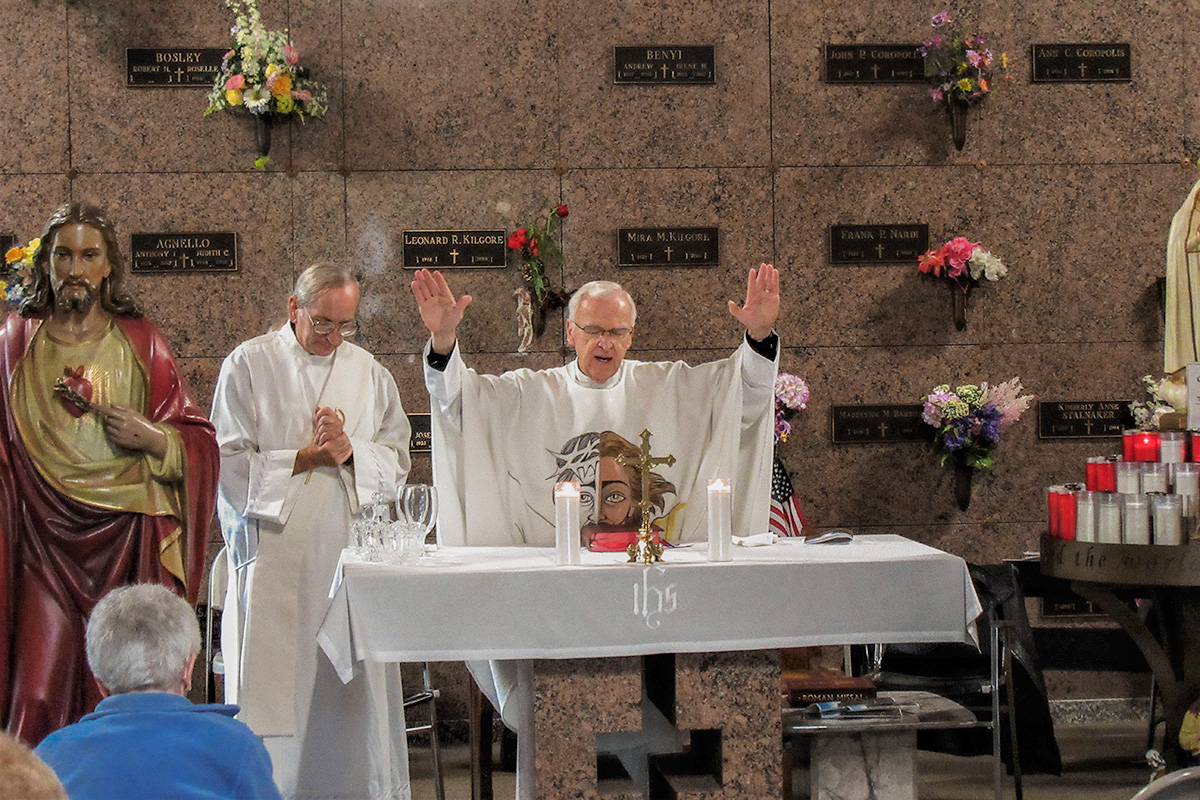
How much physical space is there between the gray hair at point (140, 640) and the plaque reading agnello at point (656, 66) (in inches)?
187

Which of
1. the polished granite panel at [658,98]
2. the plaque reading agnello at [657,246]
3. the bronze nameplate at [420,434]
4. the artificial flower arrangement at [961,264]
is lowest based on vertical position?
the bronze nameplate at [420,434]

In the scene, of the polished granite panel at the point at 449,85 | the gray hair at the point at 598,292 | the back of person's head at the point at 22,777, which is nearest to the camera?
the back of person's head at the point at 22,777

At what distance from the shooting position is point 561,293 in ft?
22.1

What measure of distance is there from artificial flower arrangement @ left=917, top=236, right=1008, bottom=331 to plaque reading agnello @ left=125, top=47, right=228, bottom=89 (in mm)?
3710

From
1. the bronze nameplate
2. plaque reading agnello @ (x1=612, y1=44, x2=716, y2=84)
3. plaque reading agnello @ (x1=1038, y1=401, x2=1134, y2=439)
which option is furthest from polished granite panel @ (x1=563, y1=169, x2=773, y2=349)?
plaque reading agnello @ (x1=1038, y1=401, x2=1134, y2=439)

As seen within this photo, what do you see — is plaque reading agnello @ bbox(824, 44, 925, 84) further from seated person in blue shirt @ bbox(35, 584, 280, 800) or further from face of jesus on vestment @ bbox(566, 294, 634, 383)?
seated person in blue shirt @ bbox(35, 584, 280, 800)

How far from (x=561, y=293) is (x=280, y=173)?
154 centimetres

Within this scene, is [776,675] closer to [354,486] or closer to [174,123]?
[354,486]

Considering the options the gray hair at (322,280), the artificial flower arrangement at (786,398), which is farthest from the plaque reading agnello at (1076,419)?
the gray hair at (322,280)

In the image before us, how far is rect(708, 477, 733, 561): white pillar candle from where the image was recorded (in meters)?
3.70

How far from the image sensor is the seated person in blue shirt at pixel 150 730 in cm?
225

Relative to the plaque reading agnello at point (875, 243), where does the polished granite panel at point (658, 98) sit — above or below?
above

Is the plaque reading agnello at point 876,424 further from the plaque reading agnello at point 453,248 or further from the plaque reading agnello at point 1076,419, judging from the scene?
the plaque reading agnello at point 453,248

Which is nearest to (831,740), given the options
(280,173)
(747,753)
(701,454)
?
(747,753)
